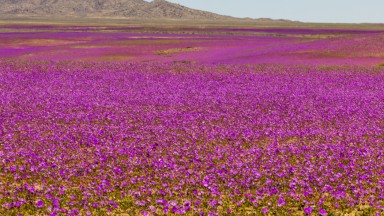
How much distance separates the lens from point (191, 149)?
13898mm

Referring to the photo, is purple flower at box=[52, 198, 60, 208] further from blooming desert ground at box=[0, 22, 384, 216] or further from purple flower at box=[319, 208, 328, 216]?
purple flower at box=[319, 208, 328, 216]

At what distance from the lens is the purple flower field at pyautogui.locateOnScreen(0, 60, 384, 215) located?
32.7 ft

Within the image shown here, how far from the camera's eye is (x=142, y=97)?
23.0 meters

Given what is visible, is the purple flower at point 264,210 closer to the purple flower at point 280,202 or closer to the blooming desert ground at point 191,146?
the blooming desert ground at point 191,146

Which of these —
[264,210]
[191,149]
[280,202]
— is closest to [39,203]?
[264,210]

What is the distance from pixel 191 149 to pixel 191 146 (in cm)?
33

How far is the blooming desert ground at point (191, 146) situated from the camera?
10000mm

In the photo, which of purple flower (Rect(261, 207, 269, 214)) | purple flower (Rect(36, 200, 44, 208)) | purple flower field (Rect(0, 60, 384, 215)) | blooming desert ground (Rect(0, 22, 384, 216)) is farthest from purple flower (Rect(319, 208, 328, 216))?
purple flower (Rect(36, 200, 44, 208))

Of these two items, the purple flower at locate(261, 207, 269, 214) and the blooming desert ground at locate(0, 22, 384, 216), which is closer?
the purple flower at locate(261, 207, 269, 214)

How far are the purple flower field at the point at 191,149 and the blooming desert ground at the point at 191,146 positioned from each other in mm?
42

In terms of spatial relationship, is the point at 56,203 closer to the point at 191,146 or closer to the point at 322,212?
the point at 322,212

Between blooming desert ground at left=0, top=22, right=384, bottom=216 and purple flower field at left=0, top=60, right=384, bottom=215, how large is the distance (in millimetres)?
42

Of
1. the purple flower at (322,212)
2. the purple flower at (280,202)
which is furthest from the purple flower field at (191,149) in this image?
the purple flower at (322,212)

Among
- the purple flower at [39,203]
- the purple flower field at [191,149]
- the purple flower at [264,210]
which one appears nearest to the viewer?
the purple flower at [264,210]
